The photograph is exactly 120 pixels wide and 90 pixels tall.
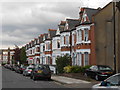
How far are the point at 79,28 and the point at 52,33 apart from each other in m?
22.6

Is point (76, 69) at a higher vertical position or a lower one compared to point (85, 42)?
lower

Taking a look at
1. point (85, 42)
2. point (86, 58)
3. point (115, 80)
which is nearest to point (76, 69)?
point (86, 58)

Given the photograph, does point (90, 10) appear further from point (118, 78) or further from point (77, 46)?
point (118, 78)

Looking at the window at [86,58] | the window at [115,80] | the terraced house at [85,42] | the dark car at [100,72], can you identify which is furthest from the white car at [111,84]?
the window at [86,58]

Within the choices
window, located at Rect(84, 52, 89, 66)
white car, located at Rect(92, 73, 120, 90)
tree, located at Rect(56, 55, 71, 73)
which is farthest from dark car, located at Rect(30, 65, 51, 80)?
white car, located at Rect(92, 73, 120, 90)

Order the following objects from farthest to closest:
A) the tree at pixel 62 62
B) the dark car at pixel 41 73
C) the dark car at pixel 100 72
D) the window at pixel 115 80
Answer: the tree at pixel 62 62 < the dark car at pixel 41 73 < the dark car at pixel 100 72 < the window at pixel 115 80

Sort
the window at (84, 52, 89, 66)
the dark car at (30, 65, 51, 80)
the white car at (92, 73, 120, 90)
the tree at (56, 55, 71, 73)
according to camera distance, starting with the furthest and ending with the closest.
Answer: the tree at (56, 55, 71, 73)
the window at (84, 52, 89, 66)
the dark car at (30, 65, 51, 80)
the white car at (92, 73, 120, 90)

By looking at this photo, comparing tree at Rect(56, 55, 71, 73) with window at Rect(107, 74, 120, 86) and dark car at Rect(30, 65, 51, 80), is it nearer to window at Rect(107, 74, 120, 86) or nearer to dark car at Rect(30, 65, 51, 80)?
dark car at Rect(30, 65, 51, 80)

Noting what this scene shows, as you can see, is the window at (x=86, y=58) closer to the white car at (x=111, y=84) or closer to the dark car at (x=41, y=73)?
the dark car at (x=41, y=73)

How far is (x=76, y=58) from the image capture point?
32.7 m

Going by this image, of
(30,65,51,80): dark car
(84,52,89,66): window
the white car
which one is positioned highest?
(84,52,89,66): window

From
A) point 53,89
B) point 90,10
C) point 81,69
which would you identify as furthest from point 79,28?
point 53,89

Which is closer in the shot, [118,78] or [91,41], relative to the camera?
[118,78]

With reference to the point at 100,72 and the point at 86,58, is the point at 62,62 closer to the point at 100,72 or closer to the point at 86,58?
the point at 86,58
